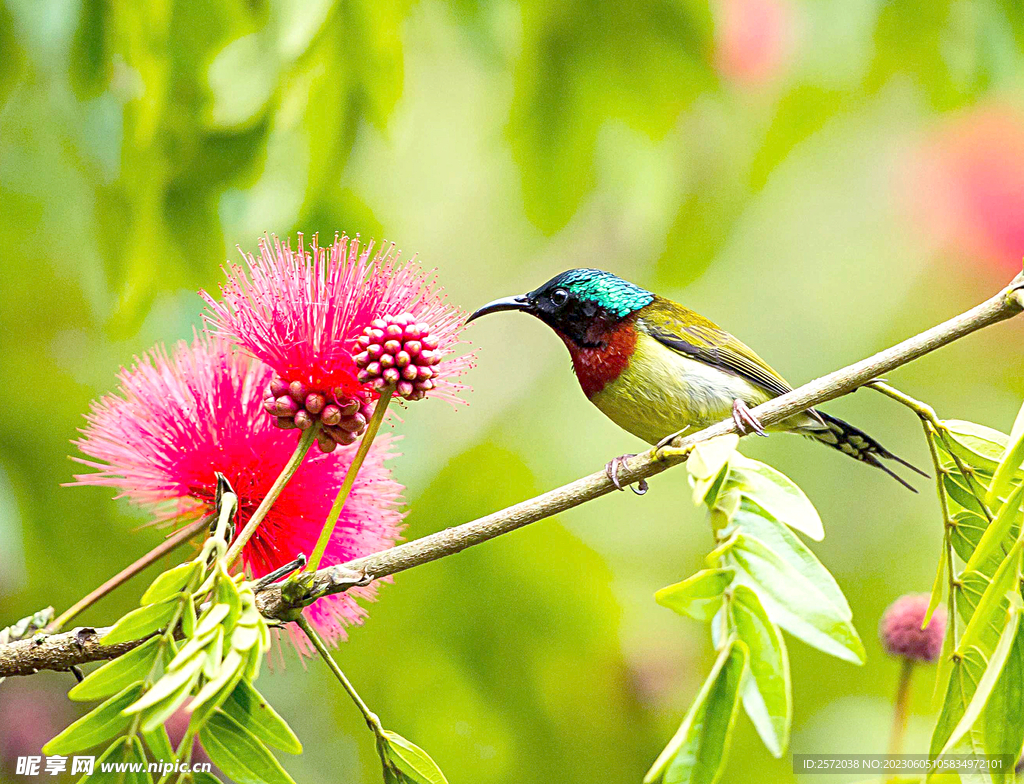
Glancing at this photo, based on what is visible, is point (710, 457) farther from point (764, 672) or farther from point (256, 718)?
point (256, 718)

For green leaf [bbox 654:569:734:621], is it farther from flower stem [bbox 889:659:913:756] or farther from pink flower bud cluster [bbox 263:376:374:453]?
flower stem [bbox 889:659:913:756]

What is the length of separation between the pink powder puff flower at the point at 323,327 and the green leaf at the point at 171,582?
0.36 meters

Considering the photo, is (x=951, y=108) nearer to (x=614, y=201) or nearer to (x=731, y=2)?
(x=731, y=2)

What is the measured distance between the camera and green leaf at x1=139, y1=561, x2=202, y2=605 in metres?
1.28

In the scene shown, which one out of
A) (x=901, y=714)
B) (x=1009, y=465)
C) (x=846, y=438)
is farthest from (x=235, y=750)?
→ (x=846, y=438)

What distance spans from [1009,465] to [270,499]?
1.04 metres

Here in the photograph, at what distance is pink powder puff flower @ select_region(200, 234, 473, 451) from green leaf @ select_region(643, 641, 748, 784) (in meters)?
0.69

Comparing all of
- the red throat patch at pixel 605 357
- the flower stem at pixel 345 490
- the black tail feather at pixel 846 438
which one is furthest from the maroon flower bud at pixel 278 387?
the black tail feather at pixel 846 438

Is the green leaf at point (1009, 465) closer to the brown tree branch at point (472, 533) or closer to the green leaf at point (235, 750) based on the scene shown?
the brown tree branch at point (472, 533)

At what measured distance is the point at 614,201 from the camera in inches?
125

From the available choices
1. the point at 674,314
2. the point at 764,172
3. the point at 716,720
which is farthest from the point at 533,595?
the point at 716,720

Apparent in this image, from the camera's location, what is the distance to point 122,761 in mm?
1323

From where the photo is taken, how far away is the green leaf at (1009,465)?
125cm

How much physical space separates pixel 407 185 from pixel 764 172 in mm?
2861
